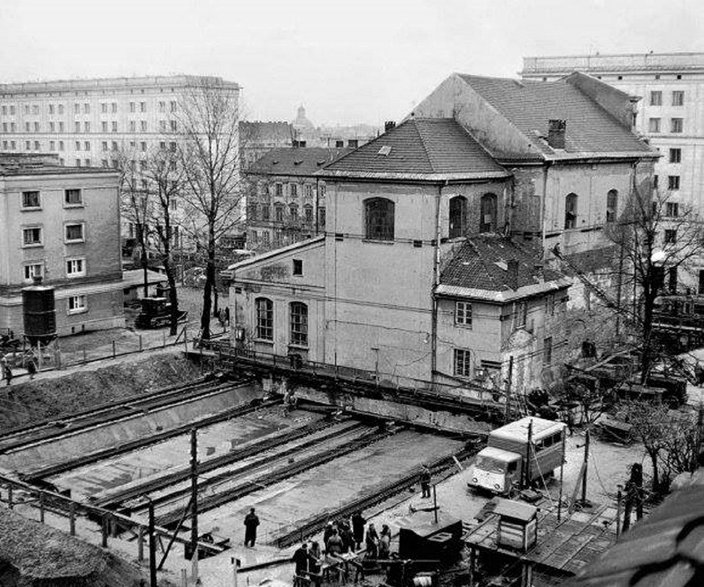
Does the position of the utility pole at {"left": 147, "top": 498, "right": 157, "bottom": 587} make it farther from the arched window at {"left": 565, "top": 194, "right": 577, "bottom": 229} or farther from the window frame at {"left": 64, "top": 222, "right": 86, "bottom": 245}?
A: the window frame at {"left": 64, "top": 222, "right": 86, "bottom": 245}

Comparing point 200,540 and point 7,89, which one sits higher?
point 7,89

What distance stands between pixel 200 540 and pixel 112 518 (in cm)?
273

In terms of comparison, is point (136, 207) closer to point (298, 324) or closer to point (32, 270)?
point (32, 270)

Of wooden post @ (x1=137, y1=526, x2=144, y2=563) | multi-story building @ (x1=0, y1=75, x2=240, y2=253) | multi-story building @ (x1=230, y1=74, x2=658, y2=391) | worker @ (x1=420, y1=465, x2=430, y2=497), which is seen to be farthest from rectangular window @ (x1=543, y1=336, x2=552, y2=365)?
multi-story building @ (x1=0, y1=75, x2=240, y2=253)

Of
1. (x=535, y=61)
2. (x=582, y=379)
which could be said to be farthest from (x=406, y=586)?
(x=535, y=61)

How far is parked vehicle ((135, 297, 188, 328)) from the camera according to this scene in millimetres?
52737

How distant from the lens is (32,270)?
4859 centimetres

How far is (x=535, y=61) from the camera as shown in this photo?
257ft

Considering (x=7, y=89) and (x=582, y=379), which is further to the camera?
(x=7, y=89)

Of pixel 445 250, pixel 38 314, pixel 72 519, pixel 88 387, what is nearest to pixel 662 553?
pixel 72 519

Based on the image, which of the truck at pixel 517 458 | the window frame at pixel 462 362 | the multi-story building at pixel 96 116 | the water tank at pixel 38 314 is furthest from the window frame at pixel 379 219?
the multi-story building at pixel 96 116

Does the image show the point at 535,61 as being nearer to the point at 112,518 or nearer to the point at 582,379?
the point at 582,379

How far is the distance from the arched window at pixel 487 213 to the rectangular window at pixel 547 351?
20.6 feet

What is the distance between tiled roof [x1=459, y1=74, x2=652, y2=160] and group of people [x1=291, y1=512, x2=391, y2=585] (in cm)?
2485
